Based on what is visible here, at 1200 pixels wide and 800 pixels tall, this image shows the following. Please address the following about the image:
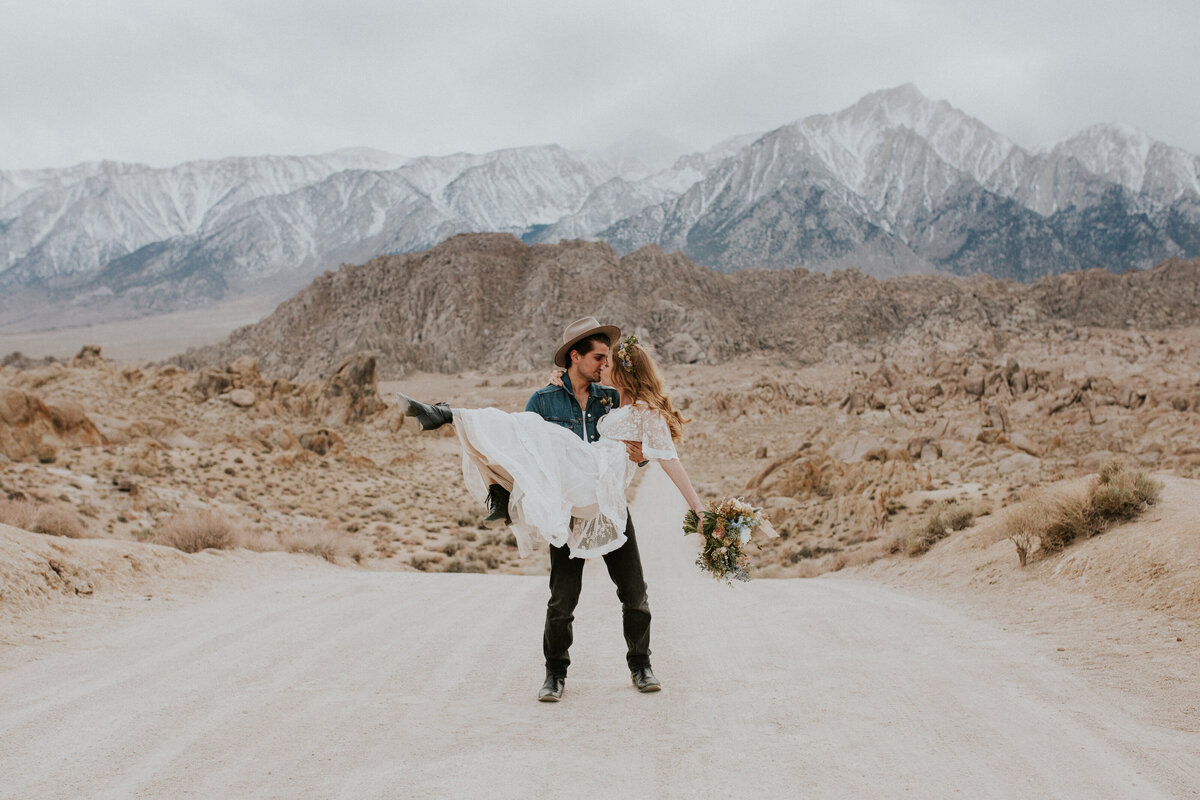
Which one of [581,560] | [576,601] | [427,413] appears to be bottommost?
[576,601]

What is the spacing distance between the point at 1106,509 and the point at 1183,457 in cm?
1105

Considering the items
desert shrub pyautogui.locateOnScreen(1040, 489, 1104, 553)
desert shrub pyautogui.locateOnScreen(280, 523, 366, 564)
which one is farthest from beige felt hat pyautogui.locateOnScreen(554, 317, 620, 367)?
desert shrub pyautogui.locateOnScreen(280, 523, 366, 564)

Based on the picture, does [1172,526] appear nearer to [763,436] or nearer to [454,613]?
[454,613]

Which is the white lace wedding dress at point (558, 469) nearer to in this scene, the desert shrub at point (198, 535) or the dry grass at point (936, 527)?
the desert shrub at point (198, 535)

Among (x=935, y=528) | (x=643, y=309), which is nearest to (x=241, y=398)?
(x=935, y=528)

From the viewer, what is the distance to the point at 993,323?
78688 millimetres

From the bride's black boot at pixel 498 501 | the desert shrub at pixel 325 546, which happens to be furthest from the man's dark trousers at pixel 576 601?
the desert shrub at pixel 325 546

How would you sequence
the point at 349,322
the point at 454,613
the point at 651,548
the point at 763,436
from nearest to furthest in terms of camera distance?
the point at 454,613
the point at 651,548
the point at 763,436
the point at 349,322

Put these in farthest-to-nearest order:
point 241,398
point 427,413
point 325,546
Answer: point 241,398, point 325,546, point 427,413

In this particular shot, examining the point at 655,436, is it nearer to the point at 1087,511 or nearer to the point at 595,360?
the point at 595,360

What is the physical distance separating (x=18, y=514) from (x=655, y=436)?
28.5 ft

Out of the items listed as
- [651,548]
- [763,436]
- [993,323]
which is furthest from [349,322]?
[651,548]

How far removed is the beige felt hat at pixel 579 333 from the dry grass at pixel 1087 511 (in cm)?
611

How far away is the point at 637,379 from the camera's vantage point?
4285mm
